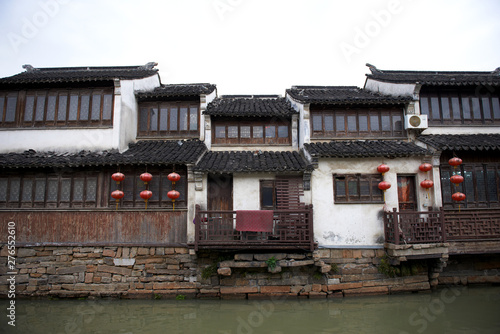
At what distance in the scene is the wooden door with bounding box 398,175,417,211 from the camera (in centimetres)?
1241

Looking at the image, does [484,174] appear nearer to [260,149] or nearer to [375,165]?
[375,165]

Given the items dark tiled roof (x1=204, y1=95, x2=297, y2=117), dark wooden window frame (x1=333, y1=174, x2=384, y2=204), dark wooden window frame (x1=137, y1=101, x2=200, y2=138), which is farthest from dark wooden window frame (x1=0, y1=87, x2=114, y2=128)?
dark wooden window frame (x1=333, y1=174, x2=384, y2=204)

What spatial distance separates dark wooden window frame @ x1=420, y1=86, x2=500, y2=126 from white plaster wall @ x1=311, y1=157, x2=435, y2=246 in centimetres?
293

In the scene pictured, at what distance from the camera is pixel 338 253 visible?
11820 millimetres

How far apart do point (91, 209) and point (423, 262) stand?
12400mm

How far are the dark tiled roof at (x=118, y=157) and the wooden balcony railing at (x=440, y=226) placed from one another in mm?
7460

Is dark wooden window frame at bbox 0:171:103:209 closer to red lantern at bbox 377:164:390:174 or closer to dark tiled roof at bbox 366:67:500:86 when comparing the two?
red lantern at bbox 377:164:390:174

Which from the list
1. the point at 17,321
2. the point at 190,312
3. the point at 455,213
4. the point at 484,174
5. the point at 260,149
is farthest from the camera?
the point at 260,149

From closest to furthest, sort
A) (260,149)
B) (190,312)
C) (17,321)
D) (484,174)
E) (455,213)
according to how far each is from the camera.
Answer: (17,321) < (190,312) < (455,213) < (484,174) < (260,149)

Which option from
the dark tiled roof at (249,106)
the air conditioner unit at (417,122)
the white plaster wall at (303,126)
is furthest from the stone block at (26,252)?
the air conditioner unit at (417,122)

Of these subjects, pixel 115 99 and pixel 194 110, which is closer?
pixel 115 99

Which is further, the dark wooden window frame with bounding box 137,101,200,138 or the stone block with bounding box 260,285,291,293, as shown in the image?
the dark wooden window frame with bounding box 137,101,200,138

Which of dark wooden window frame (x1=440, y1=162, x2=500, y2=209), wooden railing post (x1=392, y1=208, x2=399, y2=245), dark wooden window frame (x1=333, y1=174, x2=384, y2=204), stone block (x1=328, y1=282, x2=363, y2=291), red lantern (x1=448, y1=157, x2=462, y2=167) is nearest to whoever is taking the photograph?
wooden railing post (x1=392, y1=208, x2=399, y2=245)

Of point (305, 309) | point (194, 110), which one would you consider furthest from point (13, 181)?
point (305, 309)
